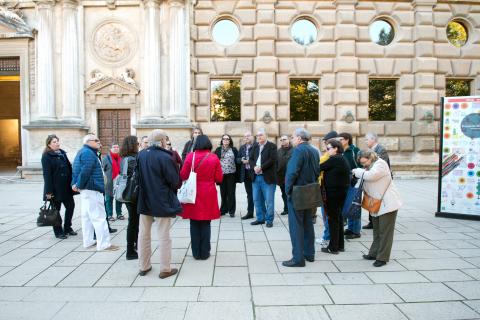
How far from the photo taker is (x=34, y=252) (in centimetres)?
591

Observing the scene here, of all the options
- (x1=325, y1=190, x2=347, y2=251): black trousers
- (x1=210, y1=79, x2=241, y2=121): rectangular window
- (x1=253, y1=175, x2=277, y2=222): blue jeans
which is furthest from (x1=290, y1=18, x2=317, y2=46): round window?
(x1=325, y1=190, x2=347, y2=251): black trousers

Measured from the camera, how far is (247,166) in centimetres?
854

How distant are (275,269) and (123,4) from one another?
43.3 feet

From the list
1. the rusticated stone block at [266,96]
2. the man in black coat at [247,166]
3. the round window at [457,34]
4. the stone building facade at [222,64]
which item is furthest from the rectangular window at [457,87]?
the man in black coat at [247,166]

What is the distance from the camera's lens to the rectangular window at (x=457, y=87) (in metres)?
15.6

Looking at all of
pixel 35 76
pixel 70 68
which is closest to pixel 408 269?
pixel 70 68

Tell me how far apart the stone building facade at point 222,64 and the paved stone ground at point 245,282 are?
821cm

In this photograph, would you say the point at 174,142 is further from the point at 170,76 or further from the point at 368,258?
the point at 368,258

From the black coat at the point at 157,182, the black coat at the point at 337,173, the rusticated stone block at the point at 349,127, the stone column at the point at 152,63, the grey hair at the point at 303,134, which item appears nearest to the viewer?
the black coat at the point at 157,182

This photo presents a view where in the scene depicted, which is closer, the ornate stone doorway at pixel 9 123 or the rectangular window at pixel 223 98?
the rectangular window at pixel 223 98

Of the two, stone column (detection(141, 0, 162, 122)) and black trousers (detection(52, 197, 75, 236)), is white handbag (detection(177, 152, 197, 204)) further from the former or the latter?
stone column (detection(141, 0, 162, 122))

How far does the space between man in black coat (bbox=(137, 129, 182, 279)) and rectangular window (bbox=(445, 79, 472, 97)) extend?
14.8 metres

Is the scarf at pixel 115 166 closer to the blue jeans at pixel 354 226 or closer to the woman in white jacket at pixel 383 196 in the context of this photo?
the blue jeans at pixel 354 226

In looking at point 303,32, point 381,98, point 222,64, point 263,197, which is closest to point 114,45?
point 222,64
